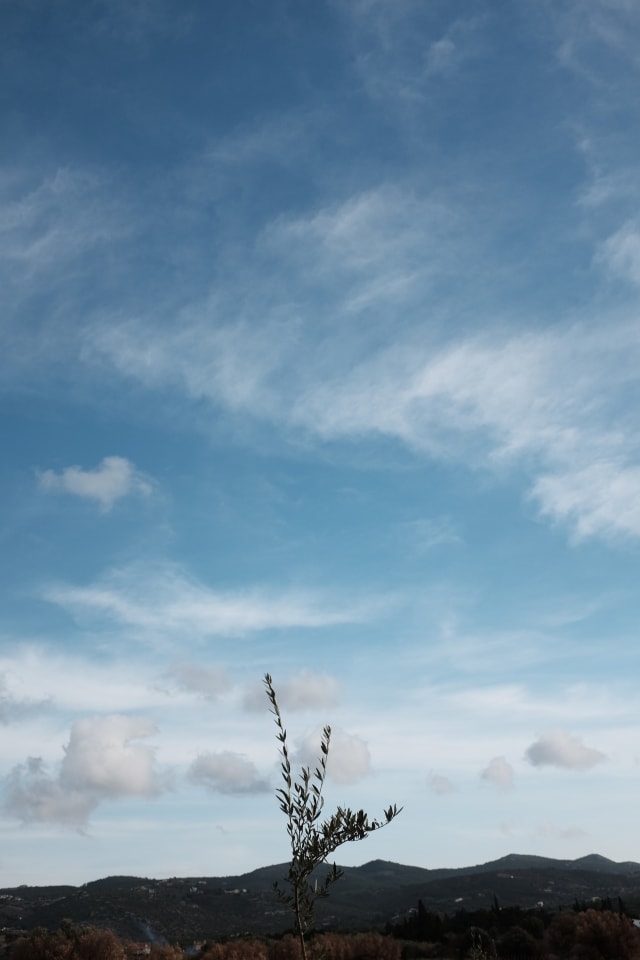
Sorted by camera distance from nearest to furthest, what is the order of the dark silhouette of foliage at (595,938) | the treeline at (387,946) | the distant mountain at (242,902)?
the dark silhouette of foliage at (595,938)
the treeline at (387,946)
the distant mountain at (242,902)

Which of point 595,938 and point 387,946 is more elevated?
point 595,938

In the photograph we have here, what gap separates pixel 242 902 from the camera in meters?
129

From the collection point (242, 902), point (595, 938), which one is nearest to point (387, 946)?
point (595, 938)

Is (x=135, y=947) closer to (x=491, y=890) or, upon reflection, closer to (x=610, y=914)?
(x=610, y=914)

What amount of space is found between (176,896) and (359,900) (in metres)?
37.6

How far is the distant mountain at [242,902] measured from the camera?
101750mm

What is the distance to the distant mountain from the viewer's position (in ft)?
334

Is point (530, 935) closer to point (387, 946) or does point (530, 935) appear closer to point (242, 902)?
point (387, 946)

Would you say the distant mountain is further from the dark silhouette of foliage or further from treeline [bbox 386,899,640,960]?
the dark silhouette of foliage

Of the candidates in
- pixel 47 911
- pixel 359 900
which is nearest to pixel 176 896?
pixel 47 911

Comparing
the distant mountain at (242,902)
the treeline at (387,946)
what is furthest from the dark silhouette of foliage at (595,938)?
the distant mountain at (242,902)

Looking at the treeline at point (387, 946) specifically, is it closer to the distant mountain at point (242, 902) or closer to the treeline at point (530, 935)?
the treeline at point (530, 935)

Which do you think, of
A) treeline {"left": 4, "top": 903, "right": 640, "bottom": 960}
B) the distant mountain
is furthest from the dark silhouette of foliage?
the distant mountain

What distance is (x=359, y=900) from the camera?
147 metres
